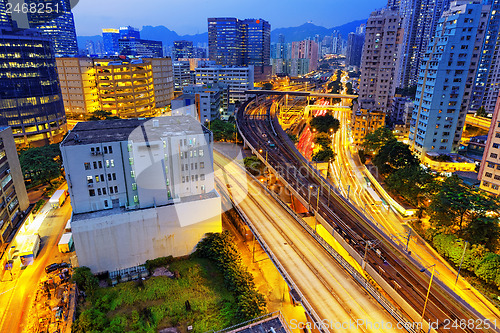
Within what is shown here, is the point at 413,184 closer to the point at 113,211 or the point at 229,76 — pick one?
the point at 113,211

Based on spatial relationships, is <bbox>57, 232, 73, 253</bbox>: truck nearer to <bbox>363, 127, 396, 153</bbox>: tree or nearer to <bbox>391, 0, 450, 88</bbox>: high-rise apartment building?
<bbox>363, 127, 396, 153</bbox>: tree

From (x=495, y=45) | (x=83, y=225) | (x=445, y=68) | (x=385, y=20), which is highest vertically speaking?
(x=385, y=20)

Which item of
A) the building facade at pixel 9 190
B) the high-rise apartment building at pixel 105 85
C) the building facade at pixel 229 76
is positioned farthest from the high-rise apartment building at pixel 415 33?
the building facade at pixel 9 190

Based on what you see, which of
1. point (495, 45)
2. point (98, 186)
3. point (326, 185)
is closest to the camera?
point (98, 186)

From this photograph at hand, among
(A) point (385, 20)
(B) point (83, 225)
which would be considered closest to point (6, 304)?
(B) point (83, 225)

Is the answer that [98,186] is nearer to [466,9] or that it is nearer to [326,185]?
[326,185]

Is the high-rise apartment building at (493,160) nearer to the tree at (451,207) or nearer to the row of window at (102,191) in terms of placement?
the tree at (451,207)
